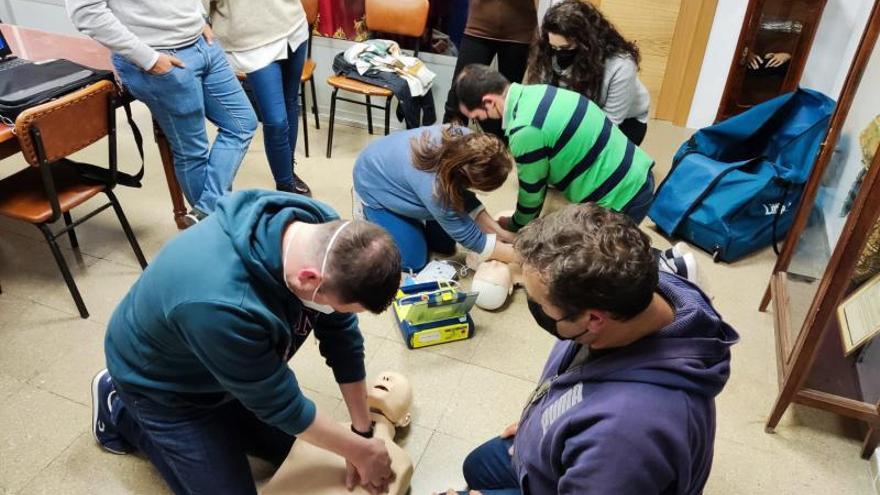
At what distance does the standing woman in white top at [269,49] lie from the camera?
2582mm

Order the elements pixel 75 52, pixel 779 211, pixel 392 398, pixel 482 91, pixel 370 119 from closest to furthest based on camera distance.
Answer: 1. pixel 392 398
2. pixel 482 91
3. pixel 75 52
4. pixel 779 211
5. pixel 370 119

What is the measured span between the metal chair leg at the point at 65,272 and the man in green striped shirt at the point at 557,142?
148cm

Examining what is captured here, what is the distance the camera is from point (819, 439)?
1.94 m

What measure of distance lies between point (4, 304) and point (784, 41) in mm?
3769

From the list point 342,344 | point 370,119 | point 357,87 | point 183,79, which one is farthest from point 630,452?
point 370,119

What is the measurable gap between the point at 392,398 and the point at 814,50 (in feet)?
9.73

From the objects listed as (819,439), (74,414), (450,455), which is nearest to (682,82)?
(819,439)

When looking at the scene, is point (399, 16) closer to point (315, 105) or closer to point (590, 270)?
point (315, 105)

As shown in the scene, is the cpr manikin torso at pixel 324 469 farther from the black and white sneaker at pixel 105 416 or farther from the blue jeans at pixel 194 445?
the black and white sneaker at pixel 105 416

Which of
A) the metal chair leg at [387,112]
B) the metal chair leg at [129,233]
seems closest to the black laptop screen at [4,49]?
the metal chair leg at [129,233]

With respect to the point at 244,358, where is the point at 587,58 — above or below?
above

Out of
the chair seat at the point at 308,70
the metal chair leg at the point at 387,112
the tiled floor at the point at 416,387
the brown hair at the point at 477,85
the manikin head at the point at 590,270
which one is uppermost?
the manikin head at the point at 590,270

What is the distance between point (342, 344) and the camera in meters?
1.58

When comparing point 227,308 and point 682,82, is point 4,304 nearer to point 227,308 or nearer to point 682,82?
point 227,308
